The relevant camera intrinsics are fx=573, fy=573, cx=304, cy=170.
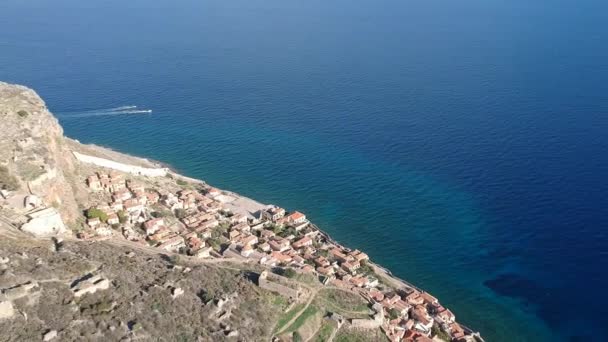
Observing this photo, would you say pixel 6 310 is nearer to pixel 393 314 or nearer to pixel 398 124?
pixel 393 314

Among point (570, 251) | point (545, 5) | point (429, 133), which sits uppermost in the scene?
point (545, 5)

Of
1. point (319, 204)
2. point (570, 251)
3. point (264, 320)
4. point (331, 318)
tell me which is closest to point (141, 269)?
point (264, 320)

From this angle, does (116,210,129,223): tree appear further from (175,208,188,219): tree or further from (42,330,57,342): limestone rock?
(42,330,57,342): limestone rock

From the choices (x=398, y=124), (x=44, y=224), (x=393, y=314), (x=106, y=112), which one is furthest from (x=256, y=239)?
(x=106, y=112)

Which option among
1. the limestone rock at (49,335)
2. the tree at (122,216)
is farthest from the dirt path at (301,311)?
the tree at (122,216)

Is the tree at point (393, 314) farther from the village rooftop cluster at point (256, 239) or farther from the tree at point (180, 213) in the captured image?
the tree at point (180, 213)

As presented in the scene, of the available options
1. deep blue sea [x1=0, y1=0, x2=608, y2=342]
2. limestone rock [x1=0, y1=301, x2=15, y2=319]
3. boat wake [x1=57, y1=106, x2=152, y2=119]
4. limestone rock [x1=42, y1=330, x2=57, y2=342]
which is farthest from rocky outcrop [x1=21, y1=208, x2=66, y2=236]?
boat wake [x1=57, y1=106, x2=152, y2=119]

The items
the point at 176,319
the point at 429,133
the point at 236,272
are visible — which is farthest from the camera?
the point at 429,133

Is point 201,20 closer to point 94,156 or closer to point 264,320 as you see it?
point 94,156
